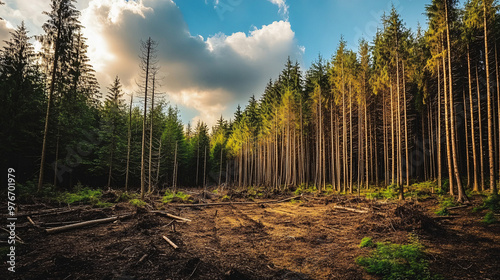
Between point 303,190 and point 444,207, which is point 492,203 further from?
A: point 303,190

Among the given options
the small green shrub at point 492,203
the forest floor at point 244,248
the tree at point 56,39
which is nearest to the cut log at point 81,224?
the forest floor at point 244,248

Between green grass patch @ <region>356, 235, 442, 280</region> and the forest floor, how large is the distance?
8.2 inches

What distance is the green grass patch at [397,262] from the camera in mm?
4155

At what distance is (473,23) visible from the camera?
14.0m

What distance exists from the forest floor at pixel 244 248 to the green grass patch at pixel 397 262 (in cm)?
21

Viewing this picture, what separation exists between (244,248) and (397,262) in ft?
13.6

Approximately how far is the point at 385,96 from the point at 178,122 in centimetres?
4106

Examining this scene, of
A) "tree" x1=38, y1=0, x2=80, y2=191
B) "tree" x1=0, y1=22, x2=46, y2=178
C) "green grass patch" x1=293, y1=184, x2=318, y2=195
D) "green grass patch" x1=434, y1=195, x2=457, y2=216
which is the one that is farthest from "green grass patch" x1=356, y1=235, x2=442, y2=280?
"tree" x1=0, y1=22, x2=46, y2=178

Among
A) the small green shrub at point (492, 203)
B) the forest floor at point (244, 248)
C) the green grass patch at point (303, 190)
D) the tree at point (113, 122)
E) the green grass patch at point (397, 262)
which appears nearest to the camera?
the green grass patch at point (397, 262)

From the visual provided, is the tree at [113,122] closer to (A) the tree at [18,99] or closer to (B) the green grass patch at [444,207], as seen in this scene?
(A) the tree at [18,99]

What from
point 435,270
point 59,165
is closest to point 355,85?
point 435,270

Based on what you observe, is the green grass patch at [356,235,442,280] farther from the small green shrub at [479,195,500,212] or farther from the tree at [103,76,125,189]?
the tree at [103,76,125,189]

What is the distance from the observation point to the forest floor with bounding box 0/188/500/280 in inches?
174

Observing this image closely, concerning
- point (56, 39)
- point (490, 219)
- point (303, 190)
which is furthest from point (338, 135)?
point (56, 39)
